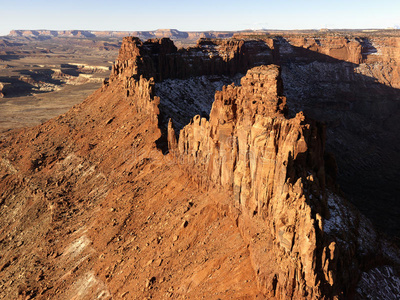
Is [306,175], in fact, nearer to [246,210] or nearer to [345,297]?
[246,210]

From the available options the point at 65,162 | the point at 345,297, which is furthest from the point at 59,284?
the point at 345,297

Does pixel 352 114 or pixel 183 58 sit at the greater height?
pixel 183 58

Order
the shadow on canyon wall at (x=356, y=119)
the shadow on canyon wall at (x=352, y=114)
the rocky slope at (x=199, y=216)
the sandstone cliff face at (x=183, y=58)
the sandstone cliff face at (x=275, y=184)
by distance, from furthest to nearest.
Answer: the sandstone cliff face at (x=183, y=58)
the shadow on canyon wall at (x=352, y=114)
the shadow on canyon wall at (x=356, y=119)
the rocky slope at (x=199, y=216)
the sandstone cliff face at (x=275, y=184)

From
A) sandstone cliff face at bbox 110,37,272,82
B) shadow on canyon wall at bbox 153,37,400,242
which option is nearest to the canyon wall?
shadow on canyon wall at bbox 153,37,400,242

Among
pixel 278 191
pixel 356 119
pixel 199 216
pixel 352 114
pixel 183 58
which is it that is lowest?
pixel 356 119

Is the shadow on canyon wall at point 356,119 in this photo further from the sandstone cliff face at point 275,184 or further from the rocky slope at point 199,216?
the sandstone cliff face at point 275,184

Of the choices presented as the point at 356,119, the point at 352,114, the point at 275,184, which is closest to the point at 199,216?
the point at 275,184

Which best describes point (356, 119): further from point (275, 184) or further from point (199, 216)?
point (275, 184)

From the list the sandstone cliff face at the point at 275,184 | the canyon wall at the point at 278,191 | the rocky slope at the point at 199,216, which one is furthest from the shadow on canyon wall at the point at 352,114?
the sandstone cliff face at the point at 275,184
